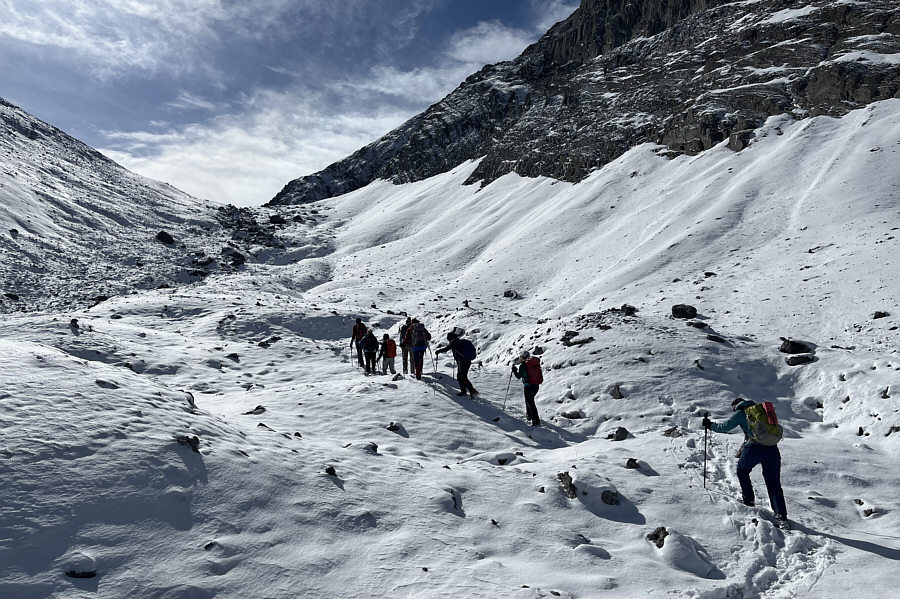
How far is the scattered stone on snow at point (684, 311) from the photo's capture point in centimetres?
2059

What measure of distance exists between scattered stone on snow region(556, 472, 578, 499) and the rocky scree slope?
109 ft

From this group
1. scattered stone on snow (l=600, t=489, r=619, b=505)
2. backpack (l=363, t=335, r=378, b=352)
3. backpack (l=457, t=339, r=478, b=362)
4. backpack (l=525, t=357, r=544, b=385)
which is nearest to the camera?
scattered stone on snow (l=600, t=489, r=619, b=505)

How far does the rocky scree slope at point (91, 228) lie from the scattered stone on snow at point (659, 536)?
3502 cm

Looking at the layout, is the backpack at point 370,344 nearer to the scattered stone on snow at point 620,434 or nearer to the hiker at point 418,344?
the hiker at point 418,344

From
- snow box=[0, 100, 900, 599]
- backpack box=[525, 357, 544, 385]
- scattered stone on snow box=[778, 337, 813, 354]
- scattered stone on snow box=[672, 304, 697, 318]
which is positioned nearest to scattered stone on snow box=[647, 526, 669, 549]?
snow box=[0, 100, 900, 599]

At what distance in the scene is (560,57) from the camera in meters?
105

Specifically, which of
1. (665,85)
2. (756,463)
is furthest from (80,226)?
(665,85)

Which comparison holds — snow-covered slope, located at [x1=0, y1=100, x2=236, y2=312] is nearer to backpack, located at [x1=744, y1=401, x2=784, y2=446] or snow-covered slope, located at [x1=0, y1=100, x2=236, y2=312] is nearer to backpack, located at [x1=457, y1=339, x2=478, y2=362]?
backpack, located at [x1=457, y1=339, x2=478, y2=362]

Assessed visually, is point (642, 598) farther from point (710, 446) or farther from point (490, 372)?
point (490, 372)

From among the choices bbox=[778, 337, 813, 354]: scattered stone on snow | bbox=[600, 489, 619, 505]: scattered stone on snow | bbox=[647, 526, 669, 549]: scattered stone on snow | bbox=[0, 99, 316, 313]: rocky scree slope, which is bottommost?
bbox=[647, 526, 669, 549]: scattered stone on snow

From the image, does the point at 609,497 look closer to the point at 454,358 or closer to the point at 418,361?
the point at 454,358

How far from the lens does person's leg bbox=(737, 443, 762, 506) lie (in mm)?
7809

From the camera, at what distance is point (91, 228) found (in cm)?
4719

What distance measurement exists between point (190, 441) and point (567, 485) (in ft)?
19.6
